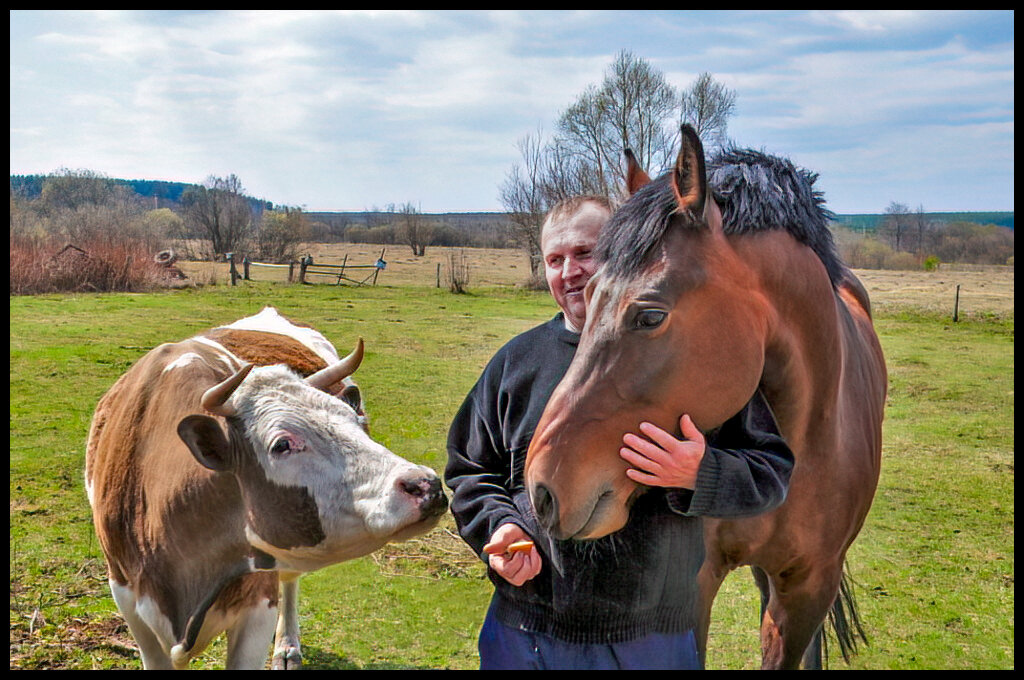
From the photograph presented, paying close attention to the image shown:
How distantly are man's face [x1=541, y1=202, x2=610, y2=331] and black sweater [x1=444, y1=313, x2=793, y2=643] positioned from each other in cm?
7

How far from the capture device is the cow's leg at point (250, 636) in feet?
9.46

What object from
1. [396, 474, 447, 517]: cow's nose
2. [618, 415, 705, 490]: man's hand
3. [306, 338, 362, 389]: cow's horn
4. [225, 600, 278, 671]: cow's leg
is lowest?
[225, 600, 278, 671]: cow's leg

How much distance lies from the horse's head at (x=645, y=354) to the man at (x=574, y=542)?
131 millimetres

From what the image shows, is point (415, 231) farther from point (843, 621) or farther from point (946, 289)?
point (843, 621)

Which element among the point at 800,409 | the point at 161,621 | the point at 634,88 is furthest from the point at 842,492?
the point at 634,88

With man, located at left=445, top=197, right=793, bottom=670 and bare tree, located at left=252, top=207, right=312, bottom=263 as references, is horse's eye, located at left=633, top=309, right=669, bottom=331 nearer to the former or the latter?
man, located at left=445, top=197, right=793, bottom=670

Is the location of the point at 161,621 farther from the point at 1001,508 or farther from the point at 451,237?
the point at 451,237

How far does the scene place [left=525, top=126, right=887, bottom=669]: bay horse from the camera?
171cm

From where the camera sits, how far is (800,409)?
2330 millimetres

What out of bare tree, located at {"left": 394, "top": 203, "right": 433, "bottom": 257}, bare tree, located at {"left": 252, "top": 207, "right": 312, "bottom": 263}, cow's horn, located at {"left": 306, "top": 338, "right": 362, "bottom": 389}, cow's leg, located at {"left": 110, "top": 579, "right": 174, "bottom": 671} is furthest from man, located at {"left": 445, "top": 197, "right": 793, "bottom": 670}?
bare tree, located at {"left": 394, "top": 203, "right": 433, "bottom": 257}

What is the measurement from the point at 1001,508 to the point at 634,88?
1434 cm

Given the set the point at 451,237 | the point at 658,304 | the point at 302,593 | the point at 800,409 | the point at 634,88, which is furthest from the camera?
the point at 451,237

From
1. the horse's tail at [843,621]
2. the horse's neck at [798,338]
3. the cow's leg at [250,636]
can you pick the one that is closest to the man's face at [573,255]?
the horse's neck at [798,338]

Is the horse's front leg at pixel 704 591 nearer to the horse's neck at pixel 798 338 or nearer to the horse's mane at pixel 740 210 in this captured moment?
the horse's neck at pixel 798 338
